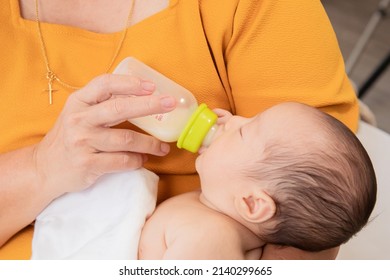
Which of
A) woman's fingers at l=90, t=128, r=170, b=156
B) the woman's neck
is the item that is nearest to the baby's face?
woman's fingers at l=90, t=128, r=170, b=156

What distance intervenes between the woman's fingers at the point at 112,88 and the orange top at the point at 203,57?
5.2 inches

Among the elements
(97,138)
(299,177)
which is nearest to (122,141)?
(97,138)

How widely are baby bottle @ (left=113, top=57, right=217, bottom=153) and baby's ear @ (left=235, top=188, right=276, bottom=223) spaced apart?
0.13 metres

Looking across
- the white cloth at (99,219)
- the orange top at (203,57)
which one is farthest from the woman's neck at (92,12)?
the white cloth at (99,219)

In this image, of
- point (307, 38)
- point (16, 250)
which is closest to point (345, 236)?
point (307, 38)

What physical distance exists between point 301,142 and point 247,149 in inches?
4.0

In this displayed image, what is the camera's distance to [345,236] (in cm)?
89

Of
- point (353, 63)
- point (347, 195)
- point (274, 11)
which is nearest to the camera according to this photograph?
point (347, 195)

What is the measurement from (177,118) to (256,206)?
0.22m

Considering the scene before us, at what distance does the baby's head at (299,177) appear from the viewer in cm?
84

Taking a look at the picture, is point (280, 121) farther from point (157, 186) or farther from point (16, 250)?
point (16, 250)

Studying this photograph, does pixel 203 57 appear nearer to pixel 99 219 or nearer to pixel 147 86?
pixel 147 86

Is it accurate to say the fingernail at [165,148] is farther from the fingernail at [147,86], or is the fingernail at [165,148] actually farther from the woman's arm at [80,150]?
the fingernail at [147,86]

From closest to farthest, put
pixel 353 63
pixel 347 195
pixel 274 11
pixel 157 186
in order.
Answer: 1. pixel 347 195
2. pixel 274 11
3. pixel 157 186
4. pixel 353 63
